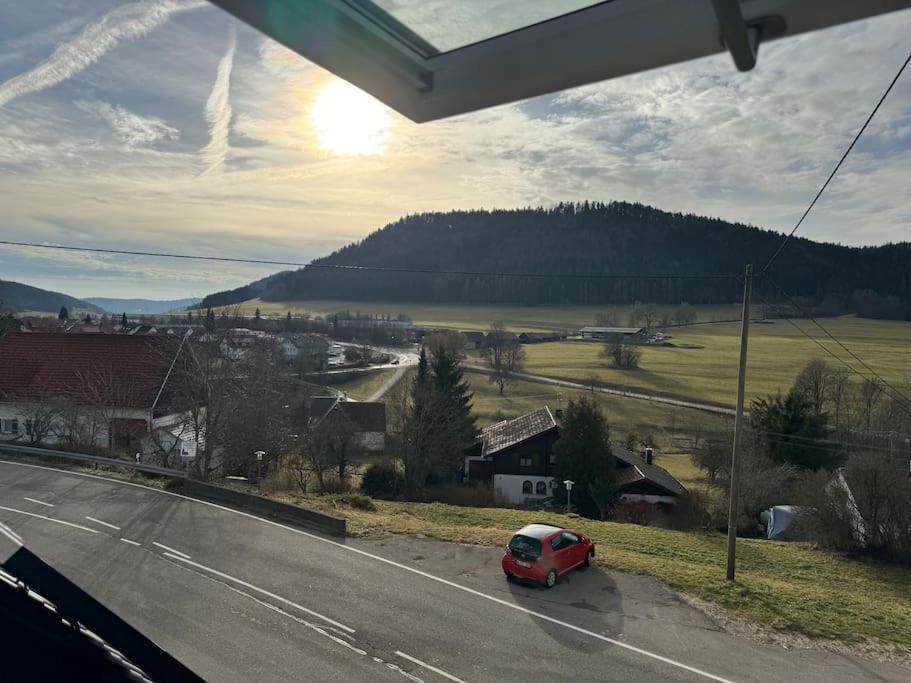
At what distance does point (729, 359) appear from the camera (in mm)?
82938

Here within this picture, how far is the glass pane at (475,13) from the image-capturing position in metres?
1.57

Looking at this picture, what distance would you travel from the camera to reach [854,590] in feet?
48.7

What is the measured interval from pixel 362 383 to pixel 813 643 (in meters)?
64.6

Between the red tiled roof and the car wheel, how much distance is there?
2296cm

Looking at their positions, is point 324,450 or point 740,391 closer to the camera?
point 740,391

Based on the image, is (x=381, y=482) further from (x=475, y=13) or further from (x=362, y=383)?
(x=362, y=383)

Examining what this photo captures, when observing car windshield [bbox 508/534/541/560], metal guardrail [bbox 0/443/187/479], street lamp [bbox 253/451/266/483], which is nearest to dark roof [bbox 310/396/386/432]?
street lamp [bbox 253/451/266/483]

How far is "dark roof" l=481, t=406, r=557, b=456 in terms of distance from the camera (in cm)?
3816

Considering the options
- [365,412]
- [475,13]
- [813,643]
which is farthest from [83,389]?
[475,13]

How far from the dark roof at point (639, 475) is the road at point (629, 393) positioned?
2219 centimetres

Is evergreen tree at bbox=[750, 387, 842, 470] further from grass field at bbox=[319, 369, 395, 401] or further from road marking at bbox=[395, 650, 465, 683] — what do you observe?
grass field at bbox=[319, 369, 395, 401]

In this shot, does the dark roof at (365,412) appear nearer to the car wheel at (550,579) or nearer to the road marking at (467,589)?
the road marking at (467,589)

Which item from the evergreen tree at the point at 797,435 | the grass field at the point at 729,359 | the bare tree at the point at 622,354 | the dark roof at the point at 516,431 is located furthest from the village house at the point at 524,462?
the bare tree at the point at 622,354

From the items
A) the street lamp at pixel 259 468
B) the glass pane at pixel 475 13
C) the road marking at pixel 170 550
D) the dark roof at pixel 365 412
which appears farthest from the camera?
the dark roof at pixel 365 412
